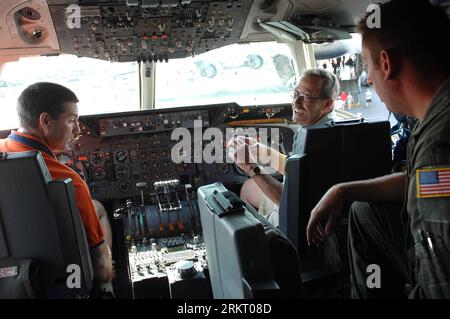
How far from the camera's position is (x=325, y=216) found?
4.77 feet

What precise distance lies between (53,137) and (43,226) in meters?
0.57

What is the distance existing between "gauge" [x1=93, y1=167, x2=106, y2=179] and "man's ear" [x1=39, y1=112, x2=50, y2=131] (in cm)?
167

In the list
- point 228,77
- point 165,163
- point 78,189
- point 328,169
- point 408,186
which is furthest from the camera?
point 228,77

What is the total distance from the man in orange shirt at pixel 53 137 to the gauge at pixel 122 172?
1.58m

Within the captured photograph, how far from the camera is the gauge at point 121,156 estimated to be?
3.48m

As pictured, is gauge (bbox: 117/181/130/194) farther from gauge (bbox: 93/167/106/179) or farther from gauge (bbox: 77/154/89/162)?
gauge (bbox: 77/154/89/162)

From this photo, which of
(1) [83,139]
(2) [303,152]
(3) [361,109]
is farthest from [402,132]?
(1) [83,139]

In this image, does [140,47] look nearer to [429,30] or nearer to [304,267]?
[304,267]

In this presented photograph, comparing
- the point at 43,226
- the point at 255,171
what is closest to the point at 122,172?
the point at 255,171

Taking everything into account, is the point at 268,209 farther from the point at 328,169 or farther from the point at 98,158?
the point at 98,158

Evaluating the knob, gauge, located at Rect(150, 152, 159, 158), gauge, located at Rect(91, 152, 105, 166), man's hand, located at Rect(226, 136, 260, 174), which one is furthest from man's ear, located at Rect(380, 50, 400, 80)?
gauge, located at Rect(91, 152, 105, 166)

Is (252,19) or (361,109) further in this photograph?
(361,109)

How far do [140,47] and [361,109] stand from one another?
2.39m
